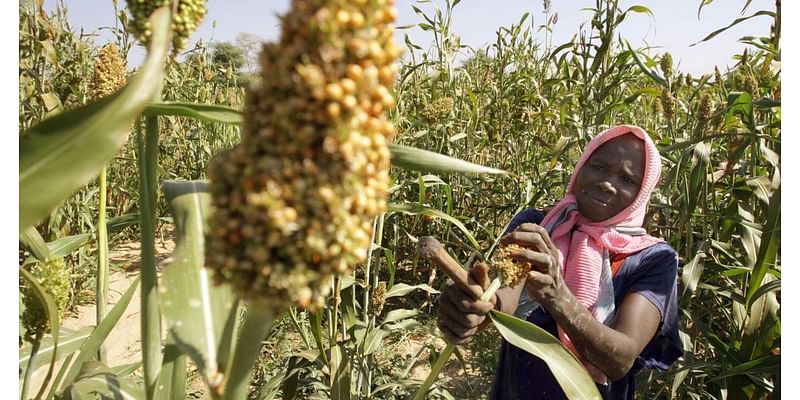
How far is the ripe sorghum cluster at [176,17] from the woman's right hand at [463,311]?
745 millimetres

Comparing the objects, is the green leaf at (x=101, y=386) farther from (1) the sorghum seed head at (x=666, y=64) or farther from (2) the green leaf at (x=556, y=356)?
(1) the sorghum seed head at (x=666, y=64)

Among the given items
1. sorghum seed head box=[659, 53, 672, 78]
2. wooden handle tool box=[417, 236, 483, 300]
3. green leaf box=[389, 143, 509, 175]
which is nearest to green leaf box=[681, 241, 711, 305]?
sorghum seed head box=[659, 53, 672, 78]

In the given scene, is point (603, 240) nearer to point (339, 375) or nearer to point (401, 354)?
point (339, 375)

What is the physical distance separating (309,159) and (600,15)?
281cm

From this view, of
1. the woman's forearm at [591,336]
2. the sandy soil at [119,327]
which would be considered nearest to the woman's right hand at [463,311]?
the woman's forearm at [591,336]

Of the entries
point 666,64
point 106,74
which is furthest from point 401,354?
point 106,74

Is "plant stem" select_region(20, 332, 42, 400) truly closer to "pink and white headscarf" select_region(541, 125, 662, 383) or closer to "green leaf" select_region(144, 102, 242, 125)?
"green leaf" select_region(144, 102, 242, 125)

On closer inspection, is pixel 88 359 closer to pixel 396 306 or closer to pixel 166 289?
pixel 166 289

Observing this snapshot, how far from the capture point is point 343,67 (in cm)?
43

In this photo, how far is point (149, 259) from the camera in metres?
0.63

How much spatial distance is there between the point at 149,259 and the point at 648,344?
1.84 meters

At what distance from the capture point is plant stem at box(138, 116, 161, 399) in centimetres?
63

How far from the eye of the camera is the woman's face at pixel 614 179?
195cm

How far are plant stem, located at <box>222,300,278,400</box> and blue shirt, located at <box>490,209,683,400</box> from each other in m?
1.61
